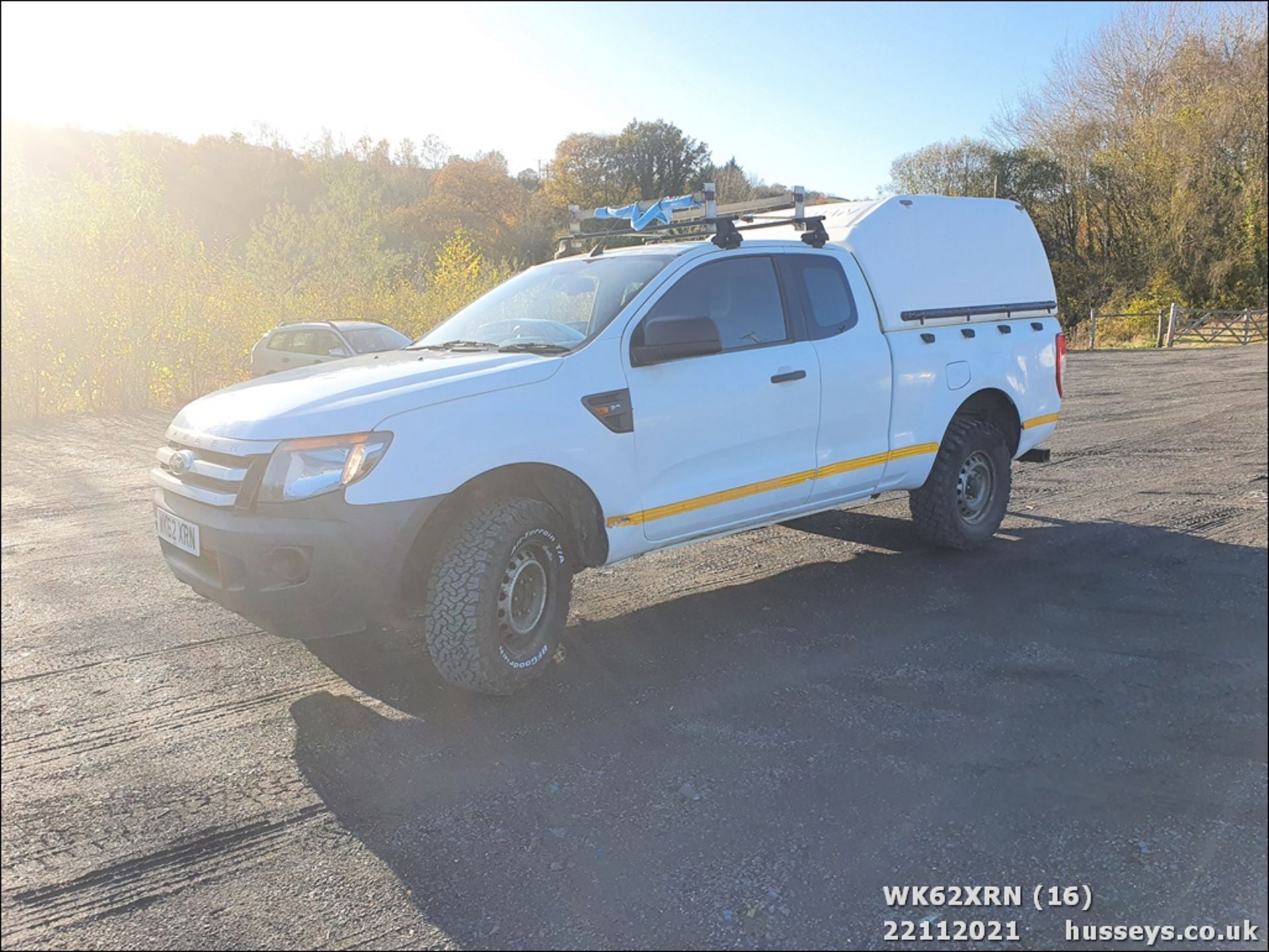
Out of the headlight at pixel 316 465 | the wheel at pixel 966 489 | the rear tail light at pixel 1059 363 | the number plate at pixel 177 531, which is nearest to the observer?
the headlight at pixel 316 465

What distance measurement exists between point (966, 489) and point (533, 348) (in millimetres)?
3221

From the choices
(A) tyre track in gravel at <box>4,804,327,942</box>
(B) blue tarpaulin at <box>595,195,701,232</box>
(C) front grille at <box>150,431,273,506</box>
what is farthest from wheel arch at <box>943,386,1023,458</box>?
(A) tyre track in gravel at <box>4,804,327,942</box>

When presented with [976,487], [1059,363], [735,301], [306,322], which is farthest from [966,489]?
[306,322]

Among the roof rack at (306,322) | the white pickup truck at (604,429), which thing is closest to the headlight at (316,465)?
the white pickup truck at (604,429)

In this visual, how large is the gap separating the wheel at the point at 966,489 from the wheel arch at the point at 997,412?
8 cm

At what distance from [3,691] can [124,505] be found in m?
4.29

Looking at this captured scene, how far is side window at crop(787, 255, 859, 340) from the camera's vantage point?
4895 mm

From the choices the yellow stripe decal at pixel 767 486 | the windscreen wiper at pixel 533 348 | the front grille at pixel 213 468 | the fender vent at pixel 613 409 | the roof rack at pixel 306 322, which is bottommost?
the yellow stripe decal at pixel 767 486

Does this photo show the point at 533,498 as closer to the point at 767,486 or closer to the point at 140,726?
the point at 767,486

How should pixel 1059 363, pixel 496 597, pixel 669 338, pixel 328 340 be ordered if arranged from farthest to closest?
pixel 328 340 < pixel 1059 363 < pixel 669 338 < pixel 496 597

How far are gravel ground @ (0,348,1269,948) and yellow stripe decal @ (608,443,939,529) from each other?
687 millimetres

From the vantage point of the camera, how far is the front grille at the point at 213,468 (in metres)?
3.31

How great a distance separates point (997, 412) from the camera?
5965 mm

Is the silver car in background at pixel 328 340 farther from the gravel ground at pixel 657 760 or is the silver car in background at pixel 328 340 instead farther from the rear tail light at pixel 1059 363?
the rear tail light at pixel 1059 363
